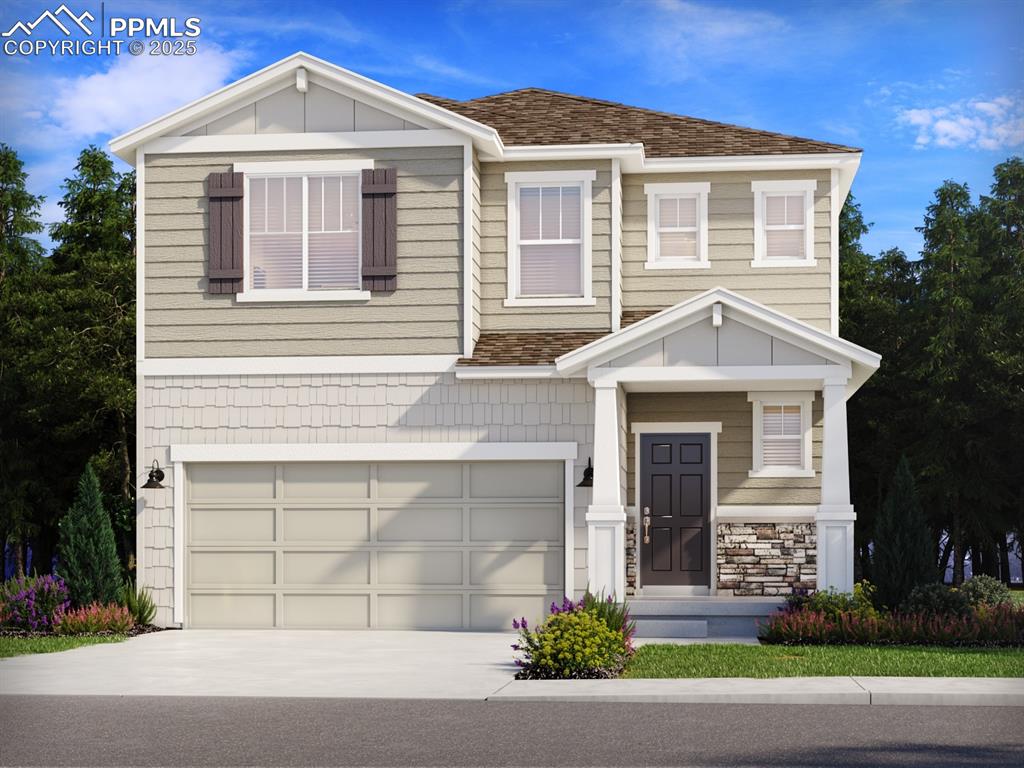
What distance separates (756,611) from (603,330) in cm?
411

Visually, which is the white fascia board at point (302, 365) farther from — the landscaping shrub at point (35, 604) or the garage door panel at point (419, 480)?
the landscaping shrub at point (35, 604)

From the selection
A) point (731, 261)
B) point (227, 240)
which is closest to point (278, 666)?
point (227, 240)

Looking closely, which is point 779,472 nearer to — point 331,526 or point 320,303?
point 331,526

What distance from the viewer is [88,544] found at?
719 inches

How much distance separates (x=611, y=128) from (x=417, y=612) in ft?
23.9

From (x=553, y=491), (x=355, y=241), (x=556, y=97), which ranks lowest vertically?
(x=553, y=491)

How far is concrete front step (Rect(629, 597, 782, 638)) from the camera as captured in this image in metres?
17.7

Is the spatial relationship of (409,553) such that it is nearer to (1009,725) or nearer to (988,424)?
(1009,725)

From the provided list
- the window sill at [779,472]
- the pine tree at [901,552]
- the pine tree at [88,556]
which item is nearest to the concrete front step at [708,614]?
the pine tree at [901,552]

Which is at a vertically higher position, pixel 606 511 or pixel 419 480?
pixel 419 480

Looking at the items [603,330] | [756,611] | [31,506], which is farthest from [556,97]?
[31,506]

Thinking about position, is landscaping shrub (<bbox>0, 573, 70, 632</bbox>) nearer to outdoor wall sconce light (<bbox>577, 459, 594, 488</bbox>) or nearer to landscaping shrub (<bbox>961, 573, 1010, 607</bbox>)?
outdoor wall sconce light (<bbox>577, 459, 594, 488</bbox>)

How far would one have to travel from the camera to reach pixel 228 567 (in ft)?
62.2

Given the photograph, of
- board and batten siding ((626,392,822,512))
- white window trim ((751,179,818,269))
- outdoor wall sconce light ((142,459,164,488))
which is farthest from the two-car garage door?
white window trim ((751,179,818,269))
